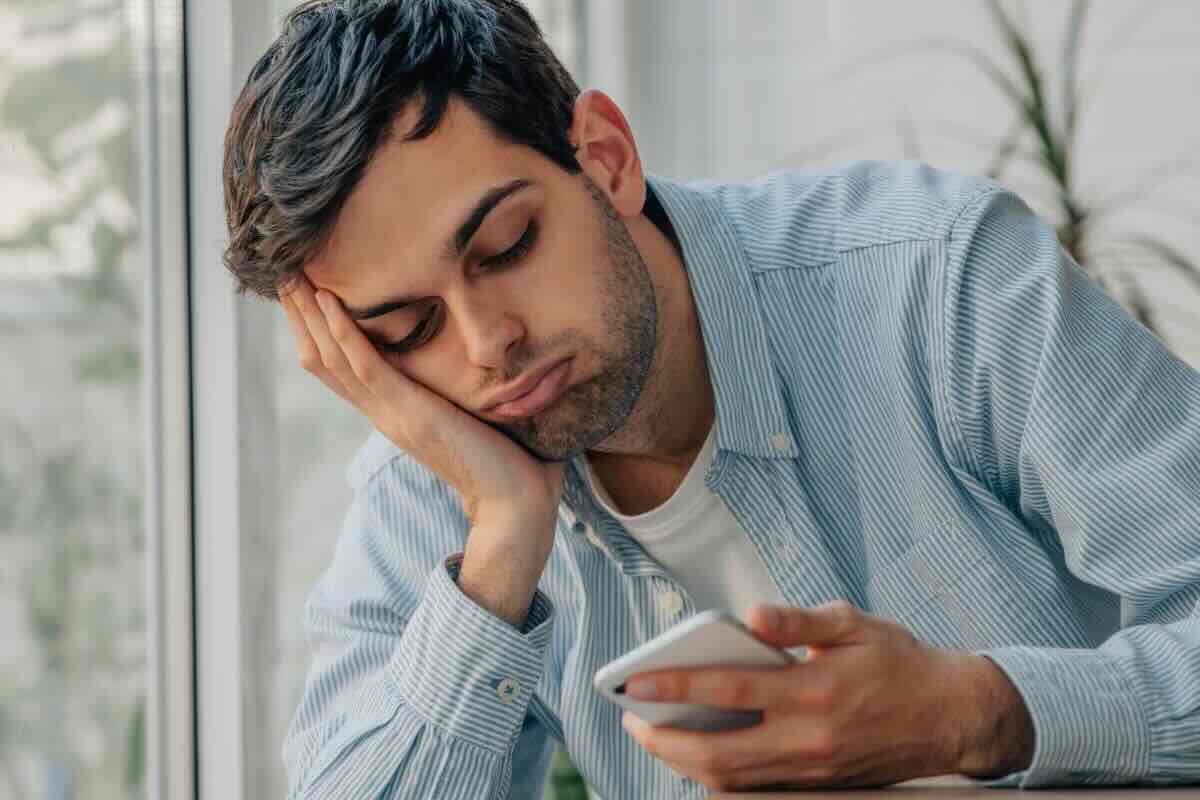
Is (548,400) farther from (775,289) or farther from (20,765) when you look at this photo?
(20,765)

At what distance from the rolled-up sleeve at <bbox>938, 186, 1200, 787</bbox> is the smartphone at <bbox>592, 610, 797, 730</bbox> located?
0.22m

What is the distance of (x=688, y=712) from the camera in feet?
3.38

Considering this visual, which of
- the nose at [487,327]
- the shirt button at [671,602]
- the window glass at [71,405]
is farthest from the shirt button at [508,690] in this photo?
the window glass at [71,405]

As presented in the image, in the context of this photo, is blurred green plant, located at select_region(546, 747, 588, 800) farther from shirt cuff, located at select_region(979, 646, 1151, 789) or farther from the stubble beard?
shirt cuff, located at select_region(979, 646, 1151, 789)

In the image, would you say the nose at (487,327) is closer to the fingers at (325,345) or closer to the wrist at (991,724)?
the fingers at (325,345)

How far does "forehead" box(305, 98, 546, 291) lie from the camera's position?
1397 millimetres

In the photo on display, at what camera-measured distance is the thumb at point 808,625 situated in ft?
3.29

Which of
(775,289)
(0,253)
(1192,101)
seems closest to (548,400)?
(775,289)

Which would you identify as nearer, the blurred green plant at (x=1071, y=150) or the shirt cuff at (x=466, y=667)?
the shirt cuff at (x=466, y=667)

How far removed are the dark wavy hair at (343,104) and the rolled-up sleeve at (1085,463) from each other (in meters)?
0.45

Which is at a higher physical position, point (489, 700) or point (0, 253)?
point (0, 253)

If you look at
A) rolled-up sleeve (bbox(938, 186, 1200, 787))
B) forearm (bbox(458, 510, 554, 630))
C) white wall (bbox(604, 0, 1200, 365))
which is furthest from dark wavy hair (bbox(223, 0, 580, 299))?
white wall (bbox(604, 0, 1200, 365))

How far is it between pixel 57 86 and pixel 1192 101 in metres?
2.06

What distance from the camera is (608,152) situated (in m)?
1.58
